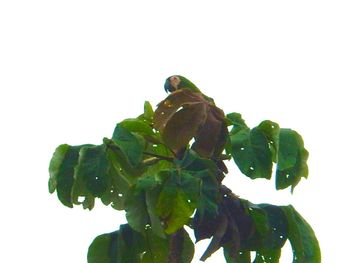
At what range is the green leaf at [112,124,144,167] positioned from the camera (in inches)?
195

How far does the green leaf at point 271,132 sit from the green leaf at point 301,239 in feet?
1.33

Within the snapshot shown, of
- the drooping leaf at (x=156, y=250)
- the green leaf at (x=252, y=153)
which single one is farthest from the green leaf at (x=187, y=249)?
the green leaf at (x=252, y=153)

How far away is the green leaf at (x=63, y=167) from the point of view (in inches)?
199

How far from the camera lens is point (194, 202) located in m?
4.71

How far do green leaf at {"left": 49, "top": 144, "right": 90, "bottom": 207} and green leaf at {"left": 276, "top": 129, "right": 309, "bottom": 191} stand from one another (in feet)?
3.81

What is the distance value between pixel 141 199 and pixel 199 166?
366 millimetres

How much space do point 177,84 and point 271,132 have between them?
0.65 metres

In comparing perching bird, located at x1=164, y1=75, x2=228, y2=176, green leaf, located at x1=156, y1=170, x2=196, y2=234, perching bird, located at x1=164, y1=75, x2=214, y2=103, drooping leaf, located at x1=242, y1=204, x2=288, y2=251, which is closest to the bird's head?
perching bird, located at x1=164, y1=75, x2=214, y2=103

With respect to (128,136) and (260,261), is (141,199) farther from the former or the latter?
(260,261)

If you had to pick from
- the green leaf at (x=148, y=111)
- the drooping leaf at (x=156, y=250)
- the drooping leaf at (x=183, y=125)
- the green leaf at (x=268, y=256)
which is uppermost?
the green leaf at (x=148, y=111)

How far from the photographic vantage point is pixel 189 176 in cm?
475

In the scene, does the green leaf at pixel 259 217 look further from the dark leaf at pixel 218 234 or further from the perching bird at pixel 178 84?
the perching bird at pixel 178 84

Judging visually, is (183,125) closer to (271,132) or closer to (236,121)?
(236,121)

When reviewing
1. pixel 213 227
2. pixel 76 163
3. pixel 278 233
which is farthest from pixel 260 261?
pixel 76 163
